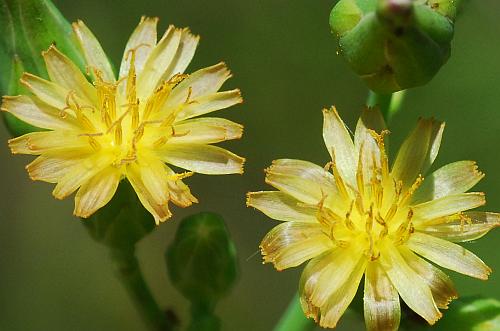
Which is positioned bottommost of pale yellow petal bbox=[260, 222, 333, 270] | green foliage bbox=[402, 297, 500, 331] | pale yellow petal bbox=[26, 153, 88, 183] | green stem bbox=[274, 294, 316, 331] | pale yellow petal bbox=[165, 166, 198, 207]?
green foliage bbox=[402, 297, 500, 331]

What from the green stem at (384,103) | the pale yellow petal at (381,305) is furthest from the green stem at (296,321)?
the green stem at (384,103)

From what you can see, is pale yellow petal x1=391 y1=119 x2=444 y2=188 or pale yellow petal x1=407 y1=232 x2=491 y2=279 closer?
pale yellow petal x1=407 y1=232 x2=491 y2=279

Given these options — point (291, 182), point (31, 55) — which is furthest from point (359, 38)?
point (31, 55)

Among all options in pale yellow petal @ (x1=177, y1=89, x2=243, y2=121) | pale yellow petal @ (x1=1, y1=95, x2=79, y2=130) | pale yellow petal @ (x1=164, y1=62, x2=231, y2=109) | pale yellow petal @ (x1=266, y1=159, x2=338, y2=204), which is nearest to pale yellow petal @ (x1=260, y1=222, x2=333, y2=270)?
pale yellow petal @ (x1=266, y1=159, x2=338, y2=204)

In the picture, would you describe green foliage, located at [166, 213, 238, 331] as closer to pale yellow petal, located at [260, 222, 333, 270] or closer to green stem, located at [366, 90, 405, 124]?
pale yellow petal, located at [260, 222, 333, 270]

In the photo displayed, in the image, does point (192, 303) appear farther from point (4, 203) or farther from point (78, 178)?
point (4, 203)
